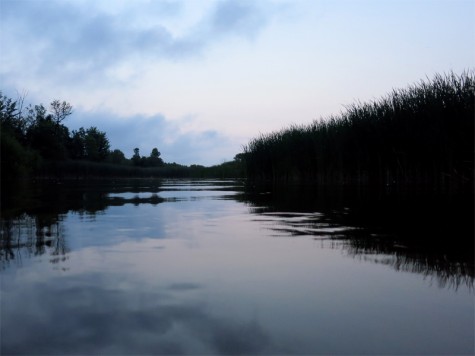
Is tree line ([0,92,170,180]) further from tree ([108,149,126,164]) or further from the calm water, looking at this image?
the calm water

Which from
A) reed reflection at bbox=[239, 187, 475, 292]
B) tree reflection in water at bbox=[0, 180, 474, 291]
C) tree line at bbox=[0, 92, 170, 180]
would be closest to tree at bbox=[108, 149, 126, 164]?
tree line at bbox=[0, 92, 170, 180]

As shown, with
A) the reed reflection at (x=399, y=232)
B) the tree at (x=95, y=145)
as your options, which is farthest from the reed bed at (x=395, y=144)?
the tree at (x=95, y=145)

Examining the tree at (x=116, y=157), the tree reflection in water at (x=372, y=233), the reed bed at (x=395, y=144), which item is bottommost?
the tree reflection in water at (x=372, y=233)

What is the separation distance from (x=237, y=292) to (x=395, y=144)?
16.1 m

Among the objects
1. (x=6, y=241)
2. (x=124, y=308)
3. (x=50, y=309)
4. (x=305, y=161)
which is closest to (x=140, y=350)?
(x=124, y=308)

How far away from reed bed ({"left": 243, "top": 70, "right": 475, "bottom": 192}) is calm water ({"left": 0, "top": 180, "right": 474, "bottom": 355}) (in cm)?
1010

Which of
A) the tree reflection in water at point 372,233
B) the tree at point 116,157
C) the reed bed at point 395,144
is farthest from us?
the tree at point 116,157

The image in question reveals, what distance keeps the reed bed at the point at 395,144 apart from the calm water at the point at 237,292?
1010 centimetres

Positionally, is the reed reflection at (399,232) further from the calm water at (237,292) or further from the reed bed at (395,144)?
the reed bed at (395,144)

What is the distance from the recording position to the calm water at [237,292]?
7.41ft

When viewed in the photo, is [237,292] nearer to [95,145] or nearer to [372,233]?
[372,233]

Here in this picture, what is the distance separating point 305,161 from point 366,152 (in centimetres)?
535

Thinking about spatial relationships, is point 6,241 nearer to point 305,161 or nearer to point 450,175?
point 450,175

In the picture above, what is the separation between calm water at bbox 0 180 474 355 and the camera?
7.41ft
